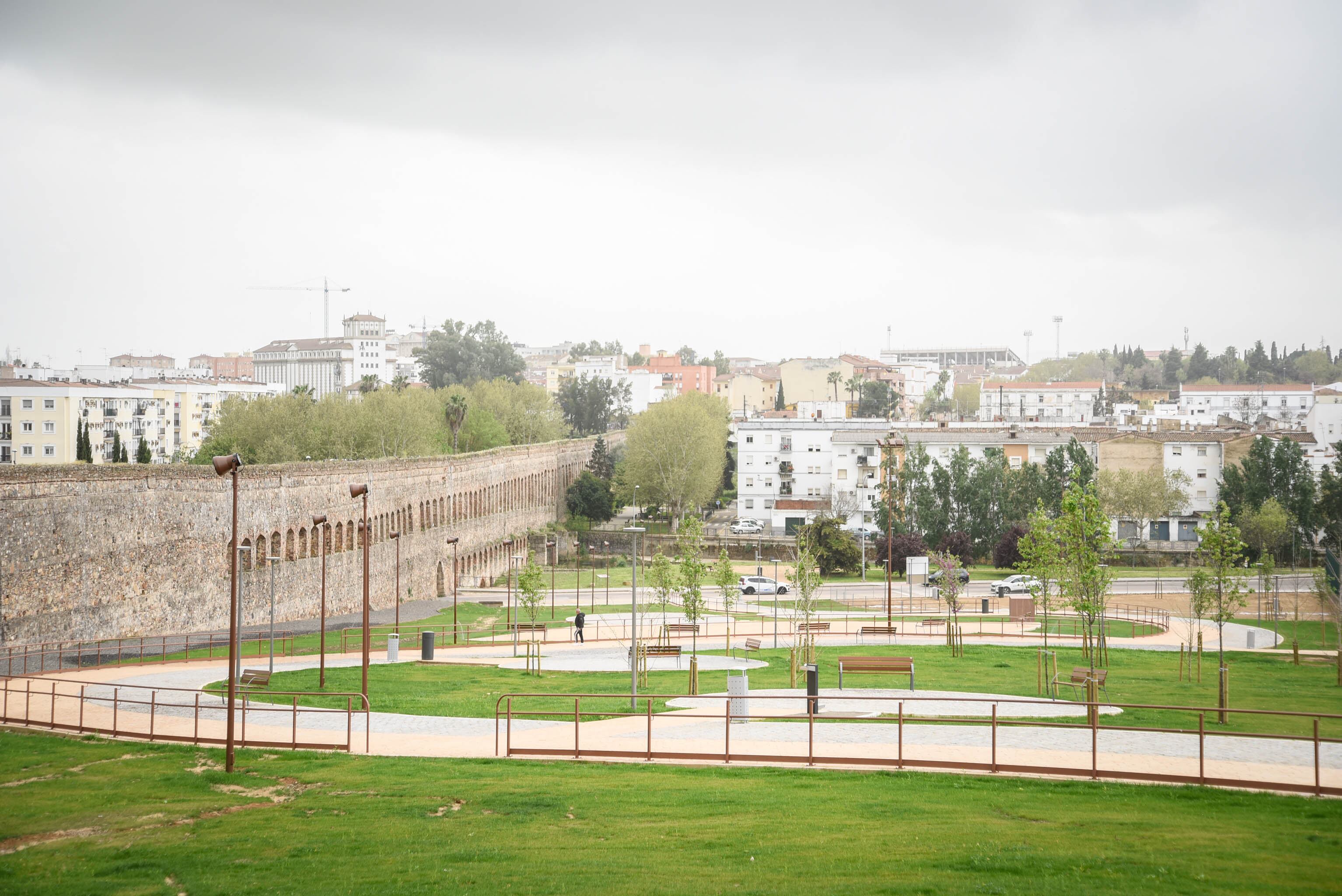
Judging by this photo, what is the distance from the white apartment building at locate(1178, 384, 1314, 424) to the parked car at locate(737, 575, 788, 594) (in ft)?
242

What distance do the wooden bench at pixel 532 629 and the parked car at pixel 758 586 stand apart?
16.7 m

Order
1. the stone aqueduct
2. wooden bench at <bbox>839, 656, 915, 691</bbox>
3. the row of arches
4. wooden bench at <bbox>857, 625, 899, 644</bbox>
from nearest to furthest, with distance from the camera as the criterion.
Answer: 1. wooden bench at <bbox>839, 656, 915, 691</bbox>
2. the stone aqueduct
3. wooden bench at <bbox>857, 625, 899, 644</bbox>
4. the row of arches

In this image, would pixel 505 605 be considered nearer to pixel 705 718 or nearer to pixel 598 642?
pixel 598 642

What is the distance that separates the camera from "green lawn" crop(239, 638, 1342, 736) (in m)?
23.5

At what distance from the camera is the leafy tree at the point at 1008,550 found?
68.9 m

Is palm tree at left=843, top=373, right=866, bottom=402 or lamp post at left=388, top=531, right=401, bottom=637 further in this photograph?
palm tree at left=843, top=373, right=866, bottom=402

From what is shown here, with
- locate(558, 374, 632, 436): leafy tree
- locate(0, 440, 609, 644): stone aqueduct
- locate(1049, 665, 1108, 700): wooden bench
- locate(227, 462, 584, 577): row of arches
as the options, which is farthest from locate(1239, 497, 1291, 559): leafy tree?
locate(558, 374, 632, 436): leafy tree

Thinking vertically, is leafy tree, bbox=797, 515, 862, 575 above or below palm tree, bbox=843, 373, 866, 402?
below

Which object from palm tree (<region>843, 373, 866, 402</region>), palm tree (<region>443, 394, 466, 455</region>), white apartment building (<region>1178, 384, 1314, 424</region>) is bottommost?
palm tree (<region>443, 394, 466, 455</region>)

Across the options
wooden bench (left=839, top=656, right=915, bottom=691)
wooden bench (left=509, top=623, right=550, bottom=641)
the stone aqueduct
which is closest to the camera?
wooden bench (left=839, top=656, right=915, bottom=691)

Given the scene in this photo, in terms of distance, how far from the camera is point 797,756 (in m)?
17.8

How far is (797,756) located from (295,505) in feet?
124

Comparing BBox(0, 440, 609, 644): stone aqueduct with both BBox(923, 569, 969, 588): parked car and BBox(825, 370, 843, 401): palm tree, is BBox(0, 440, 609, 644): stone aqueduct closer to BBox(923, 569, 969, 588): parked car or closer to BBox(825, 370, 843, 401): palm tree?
BBox(923, 569, 969, 588): parked car

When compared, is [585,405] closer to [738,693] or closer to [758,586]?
[758,586]
